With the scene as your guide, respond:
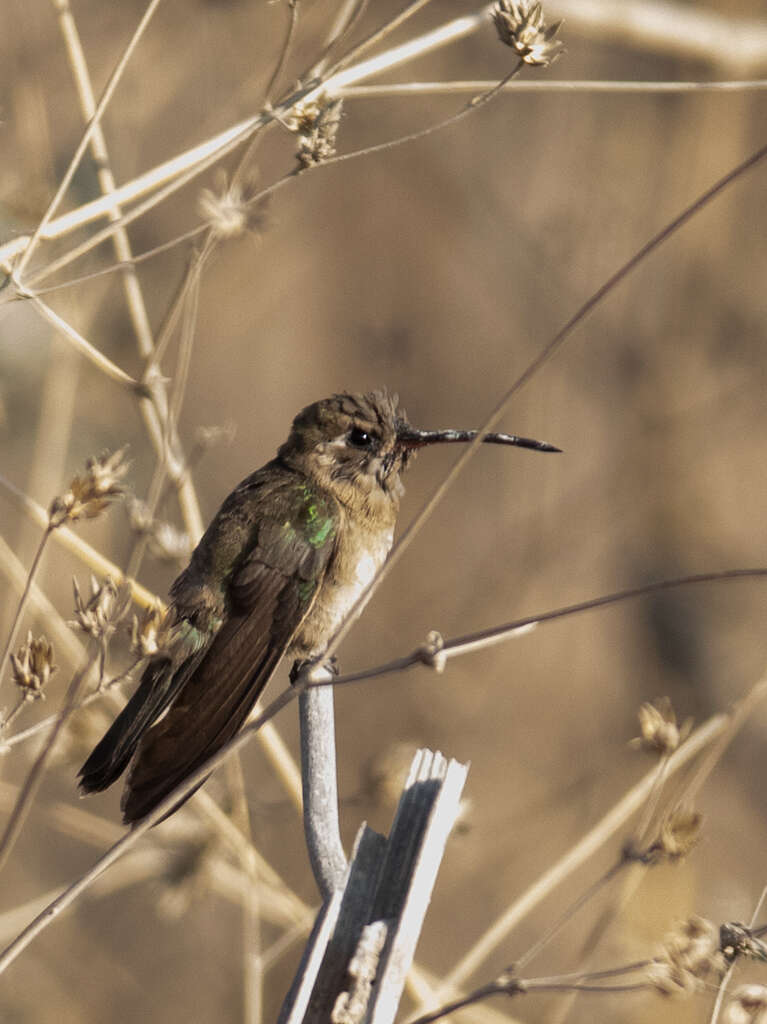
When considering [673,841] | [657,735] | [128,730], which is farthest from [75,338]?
[673,841]

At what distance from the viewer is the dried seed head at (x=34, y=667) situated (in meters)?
1.47

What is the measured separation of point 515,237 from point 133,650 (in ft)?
14.2

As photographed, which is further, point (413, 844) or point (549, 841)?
point (549, 841)

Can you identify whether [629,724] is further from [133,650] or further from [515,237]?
[133,650]

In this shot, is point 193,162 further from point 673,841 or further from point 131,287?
point 673,841

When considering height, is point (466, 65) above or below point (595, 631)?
above

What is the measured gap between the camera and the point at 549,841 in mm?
5371

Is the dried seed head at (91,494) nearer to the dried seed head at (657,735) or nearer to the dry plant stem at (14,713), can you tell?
the dry plant stem at (14,713)

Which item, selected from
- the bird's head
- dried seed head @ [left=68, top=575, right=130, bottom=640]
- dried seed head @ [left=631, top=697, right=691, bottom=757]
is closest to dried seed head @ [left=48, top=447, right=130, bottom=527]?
dried seed head @ [left=68, top=575, right=130, bottom=640]

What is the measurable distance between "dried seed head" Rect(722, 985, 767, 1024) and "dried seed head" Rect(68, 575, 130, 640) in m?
1.00

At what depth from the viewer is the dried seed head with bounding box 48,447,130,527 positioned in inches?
58.2

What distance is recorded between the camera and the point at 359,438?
2.72 metres

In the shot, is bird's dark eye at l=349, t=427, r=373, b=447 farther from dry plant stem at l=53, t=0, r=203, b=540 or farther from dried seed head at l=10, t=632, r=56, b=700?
dried seed head at l=10, t=632, r=56, b=700

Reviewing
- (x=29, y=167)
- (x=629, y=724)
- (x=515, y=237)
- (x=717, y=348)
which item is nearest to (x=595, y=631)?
(x=629, y=724)
